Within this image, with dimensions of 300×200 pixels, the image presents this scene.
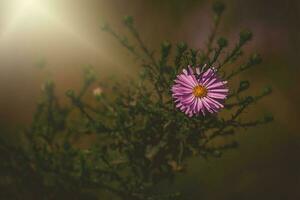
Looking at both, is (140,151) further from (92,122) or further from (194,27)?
(194,27)

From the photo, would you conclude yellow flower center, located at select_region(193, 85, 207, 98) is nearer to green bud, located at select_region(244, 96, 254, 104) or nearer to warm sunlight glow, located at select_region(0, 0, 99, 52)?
green bud, located at select_region(244, 96, 254, 104)

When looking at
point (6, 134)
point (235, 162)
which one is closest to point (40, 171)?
point (6, 134)

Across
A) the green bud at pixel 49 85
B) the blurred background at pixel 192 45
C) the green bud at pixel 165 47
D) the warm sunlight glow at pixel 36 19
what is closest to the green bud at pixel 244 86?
the green bud at pixel 165 47

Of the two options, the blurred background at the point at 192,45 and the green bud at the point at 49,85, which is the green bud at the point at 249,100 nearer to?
the green bud at the point at 49,85

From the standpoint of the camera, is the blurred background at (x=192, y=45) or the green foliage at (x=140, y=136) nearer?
the green foliage at (x=140, y=136)

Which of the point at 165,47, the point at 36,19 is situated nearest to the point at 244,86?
the point at 165,47

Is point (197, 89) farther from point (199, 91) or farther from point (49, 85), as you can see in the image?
point (49, 85)
